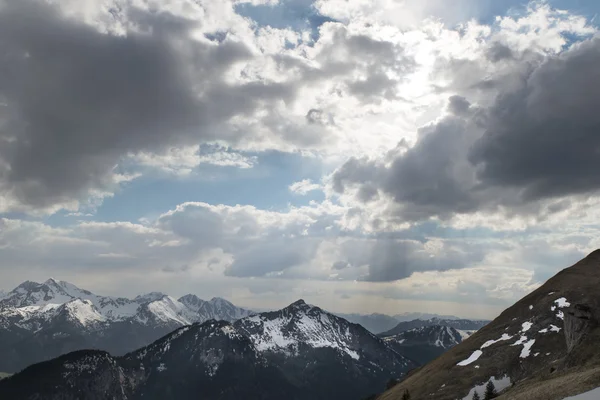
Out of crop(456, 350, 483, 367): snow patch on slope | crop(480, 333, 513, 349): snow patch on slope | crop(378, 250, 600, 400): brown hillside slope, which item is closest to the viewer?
crop(378, 250, 600, 400): brown hillside slope

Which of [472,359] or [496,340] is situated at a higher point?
[496,340]

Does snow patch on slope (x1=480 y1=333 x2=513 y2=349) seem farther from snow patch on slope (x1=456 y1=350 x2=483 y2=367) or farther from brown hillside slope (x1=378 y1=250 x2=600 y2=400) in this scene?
snow patch on slope (x1=456 y1=350 x2=483 y2=367)

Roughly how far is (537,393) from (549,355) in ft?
337

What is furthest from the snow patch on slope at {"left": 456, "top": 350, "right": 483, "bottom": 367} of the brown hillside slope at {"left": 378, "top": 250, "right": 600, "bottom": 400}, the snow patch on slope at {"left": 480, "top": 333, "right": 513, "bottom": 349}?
the snow patch on slope at {"left": 480, "top": 333, "right": 513, "bottom": 349}

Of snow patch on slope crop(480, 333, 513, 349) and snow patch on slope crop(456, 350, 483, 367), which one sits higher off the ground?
snow patch on slope crop(480, 333, 513, 349)

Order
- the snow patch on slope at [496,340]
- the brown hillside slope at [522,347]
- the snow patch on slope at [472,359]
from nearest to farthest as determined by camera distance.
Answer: the brown hillside slope at [522,347]
the snow patch on slope at [472,359]
the snow patch on slope at [496,340]

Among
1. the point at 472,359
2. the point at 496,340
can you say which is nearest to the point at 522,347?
the point at 472,359

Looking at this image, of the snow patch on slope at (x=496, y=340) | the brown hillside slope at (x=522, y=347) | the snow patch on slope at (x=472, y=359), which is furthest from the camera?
the snow patch on slope at (x=496, y=340)

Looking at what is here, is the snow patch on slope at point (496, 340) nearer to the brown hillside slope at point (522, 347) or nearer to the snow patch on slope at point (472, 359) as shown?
the brown hillside slope at point (522, 347)

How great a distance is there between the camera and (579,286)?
651ft

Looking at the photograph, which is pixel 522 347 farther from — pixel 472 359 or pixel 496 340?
pixel 496 340

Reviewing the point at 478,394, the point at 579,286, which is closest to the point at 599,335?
the point at 478,394

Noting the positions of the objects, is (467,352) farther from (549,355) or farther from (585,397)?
(585,397)

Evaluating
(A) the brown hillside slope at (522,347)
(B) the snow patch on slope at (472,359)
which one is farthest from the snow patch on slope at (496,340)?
(B) the snow patch on slope at (472,359)
